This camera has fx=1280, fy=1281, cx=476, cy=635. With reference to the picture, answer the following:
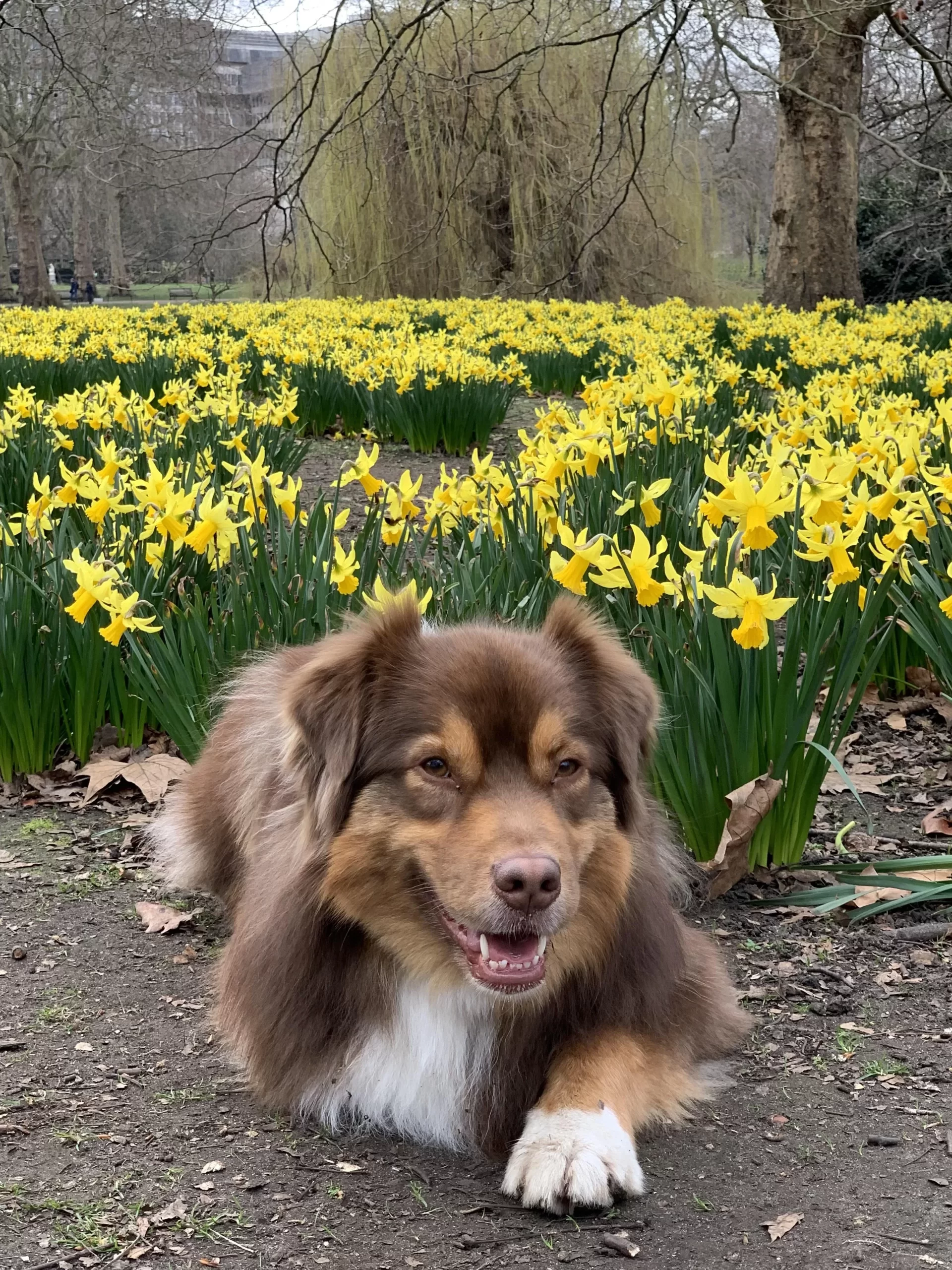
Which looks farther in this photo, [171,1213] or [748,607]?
[748,607]

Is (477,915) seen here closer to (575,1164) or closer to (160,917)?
(575,1164)

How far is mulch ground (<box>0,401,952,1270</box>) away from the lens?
80.1 inches

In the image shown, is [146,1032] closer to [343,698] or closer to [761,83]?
[343,698]

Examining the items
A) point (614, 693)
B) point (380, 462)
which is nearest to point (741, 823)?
point (614, 693)

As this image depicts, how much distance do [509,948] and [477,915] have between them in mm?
163

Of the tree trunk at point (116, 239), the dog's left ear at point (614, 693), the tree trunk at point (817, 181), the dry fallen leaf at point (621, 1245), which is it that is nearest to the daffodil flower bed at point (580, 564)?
the dog's left ear at point (614, 693)

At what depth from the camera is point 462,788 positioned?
2066mm

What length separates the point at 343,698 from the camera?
7.10 ft

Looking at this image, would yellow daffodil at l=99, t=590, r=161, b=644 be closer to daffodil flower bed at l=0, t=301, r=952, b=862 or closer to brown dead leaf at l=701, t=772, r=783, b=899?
daffodil flower bed at l=0, t=301, r=952, b=862

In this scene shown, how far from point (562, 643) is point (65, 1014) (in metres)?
1.42

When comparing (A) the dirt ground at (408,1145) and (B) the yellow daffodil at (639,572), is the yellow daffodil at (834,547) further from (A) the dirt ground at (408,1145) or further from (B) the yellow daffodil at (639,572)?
(A) the dirt ground at (408,1145)

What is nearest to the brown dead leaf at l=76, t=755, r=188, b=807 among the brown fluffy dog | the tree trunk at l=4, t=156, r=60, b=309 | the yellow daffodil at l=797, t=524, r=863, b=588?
the brown fluffy dog

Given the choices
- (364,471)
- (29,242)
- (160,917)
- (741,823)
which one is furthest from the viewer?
(29,242)

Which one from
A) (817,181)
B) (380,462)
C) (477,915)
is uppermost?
(817,181)
